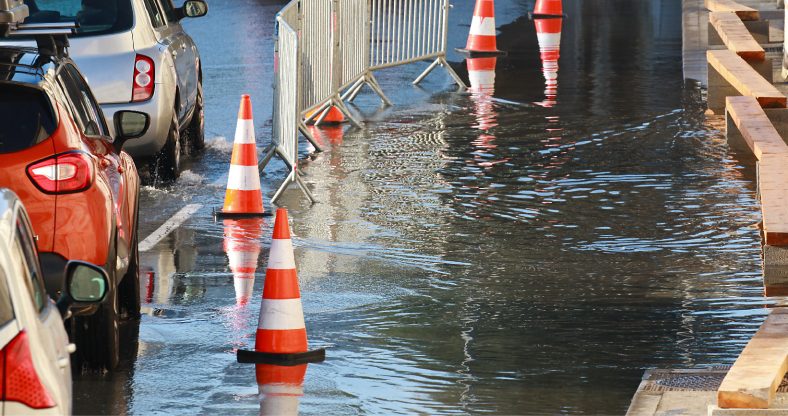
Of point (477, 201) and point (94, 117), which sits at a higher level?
point (94, 117)

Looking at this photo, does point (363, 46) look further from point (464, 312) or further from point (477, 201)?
point (464, 312)

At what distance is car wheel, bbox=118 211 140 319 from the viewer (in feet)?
28.3

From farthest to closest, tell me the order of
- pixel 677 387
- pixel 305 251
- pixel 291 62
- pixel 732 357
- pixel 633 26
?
pixel 633 26 < pixel 291 62 < pixel 305 251 < pixel 732 357 < pixel 677 387

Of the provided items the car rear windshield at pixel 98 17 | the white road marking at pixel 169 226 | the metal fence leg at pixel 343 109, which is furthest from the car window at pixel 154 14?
the metal fence leg at pixel 343 109

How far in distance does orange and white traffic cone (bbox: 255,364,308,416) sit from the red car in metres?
0.72

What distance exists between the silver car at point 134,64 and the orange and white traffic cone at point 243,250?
1.48 meters

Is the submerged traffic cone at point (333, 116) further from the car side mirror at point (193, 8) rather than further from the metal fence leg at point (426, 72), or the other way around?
the metal fence leg at point (426, 72)

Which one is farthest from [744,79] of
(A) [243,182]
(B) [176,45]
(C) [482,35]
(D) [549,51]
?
(D) [549,51]

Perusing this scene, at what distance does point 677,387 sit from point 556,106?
1040cm

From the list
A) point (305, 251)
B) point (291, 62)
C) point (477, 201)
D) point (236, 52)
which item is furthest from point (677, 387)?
point (236, 52)

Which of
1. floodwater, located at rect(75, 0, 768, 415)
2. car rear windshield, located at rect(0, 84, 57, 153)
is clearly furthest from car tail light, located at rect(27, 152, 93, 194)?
floodwater, located at rect(75, 0, 768, 415)

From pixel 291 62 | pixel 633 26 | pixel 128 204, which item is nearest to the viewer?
pixel 128 204

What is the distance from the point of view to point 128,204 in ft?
27.5

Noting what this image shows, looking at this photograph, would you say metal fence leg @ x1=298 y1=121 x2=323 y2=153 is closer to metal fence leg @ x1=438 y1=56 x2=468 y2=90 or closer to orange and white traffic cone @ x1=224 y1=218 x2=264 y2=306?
orange and white traffic cone @ x1=224 y1=218 x2=264 y2=306
